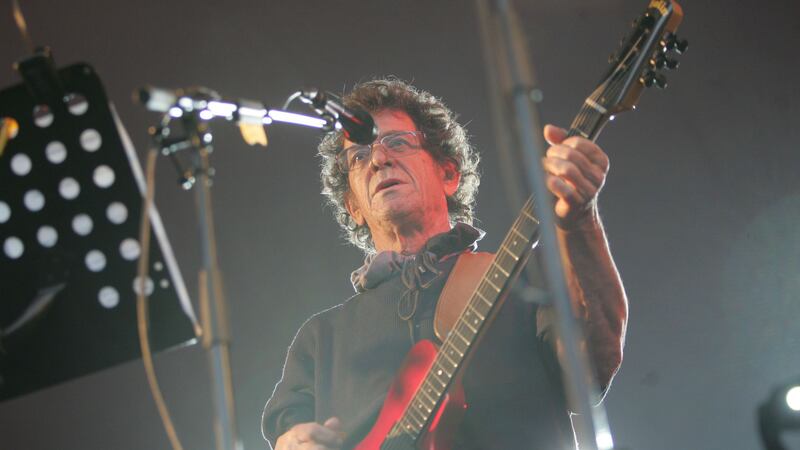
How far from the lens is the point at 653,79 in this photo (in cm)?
176

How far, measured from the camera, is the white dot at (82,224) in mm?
1427

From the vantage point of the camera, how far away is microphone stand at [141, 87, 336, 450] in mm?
1215

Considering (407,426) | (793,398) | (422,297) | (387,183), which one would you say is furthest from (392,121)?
(793,398)

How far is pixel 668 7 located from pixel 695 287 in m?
0.77

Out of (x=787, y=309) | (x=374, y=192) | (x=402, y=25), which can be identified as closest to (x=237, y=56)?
(x=402, y=25)

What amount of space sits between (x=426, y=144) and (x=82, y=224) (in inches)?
46.1

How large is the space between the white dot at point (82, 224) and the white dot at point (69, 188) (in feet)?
0.12

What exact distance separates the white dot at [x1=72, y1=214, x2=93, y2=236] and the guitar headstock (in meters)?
1.05

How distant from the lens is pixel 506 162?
1154mm

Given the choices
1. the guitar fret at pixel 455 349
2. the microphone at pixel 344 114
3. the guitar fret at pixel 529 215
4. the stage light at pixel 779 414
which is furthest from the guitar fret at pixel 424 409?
the stage light at pixel 779 414

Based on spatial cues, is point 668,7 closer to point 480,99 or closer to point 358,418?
point 480,99

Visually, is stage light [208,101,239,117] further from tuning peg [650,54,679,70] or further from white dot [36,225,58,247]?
tuning peg [650,54,679,70]

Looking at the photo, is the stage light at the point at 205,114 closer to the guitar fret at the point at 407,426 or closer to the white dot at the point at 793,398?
the guitar fret at the point at 407,426

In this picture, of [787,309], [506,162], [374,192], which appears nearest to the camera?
[506,162]
